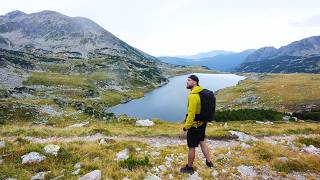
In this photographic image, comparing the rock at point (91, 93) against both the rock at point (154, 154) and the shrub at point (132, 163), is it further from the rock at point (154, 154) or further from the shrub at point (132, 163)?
the shrub at point (132, 163)

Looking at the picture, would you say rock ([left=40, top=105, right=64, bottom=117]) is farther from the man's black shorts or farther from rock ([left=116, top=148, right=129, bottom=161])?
the man's black shorts

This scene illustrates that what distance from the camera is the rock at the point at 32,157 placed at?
15.1m

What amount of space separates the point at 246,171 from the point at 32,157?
9.56 m

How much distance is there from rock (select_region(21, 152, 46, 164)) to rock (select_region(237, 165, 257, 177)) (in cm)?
885

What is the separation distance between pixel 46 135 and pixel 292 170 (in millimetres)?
16967

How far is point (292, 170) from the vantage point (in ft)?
50.0

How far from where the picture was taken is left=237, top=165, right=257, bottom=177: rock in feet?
47.1

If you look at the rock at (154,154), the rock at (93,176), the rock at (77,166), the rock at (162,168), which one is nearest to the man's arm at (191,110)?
the rock at (162,168)

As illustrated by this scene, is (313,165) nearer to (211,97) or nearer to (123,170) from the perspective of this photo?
(211,97)

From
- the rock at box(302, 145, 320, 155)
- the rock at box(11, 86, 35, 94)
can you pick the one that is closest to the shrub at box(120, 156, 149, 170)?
the rock at box(302, 145, 320, 155)

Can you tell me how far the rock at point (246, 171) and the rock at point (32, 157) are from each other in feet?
29.0

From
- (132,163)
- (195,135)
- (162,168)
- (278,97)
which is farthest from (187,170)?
(278,97)

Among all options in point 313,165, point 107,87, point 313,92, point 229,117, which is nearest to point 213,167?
point 313,165

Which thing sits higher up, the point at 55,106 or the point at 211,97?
the point at 211,97
